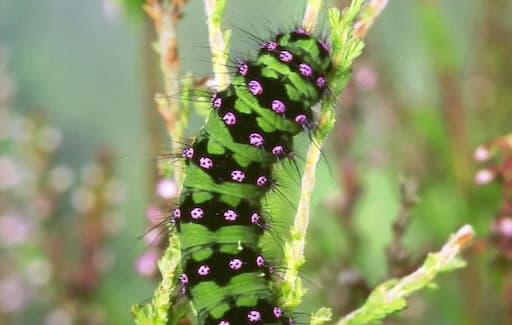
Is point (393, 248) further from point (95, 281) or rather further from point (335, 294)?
point (95, 281)

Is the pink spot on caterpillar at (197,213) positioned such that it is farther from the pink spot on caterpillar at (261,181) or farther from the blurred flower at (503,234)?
the blurred flower at (503,234)

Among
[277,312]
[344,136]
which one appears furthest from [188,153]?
[344,136]

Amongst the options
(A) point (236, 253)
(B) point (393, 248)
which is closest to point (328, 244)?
(B) point (393, 248)

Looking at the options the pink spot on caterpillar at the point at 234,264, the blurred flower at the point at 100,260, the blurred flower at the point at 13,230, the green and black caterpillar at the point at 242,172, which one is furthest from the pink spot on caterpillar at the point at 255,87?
the blurred flower at the point at 13,230

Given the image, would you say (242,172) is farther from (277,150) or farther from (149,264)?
(149,264)

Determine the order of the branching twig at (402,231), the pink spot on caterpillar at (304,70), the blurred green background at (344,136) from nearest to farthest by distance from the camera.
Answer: the pink spot on caterpillar at (304,70) < the branching twig at (402,231) < the blurred green background at (344,136)

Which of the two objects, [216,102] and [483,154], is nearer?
[216,102]
